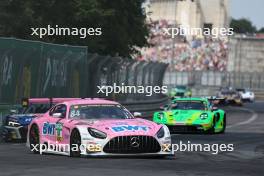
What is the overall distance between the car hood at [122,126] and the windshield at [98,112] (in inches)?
18.0

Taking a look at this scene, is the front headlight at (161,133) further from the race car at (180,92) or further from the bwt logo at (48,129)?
the race car at (180,92)

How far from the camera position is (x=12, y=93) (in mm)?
24922

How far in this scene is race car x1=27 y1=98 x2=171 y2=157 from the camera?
15769 millimetres

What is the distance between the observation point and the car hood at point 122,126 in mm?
15797

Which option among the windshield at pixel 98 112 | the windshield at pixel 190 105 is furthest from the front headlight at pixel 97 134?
the windshield at pixel 190 105

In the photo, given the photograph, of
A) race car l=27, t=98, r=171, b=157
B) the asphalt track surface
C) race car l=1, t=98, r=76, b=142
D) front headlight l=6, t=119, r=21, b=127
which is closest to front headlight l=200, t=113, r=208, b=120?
race car l=1, t=98, r=76, b=142

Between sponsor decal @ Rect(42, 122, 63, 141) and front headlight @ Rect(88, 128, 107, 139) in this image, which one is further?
sponsor decal @ Rect(42, 122, 63, 141)

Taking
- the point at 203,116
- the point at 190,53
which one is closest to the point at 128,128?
the point at 203,116

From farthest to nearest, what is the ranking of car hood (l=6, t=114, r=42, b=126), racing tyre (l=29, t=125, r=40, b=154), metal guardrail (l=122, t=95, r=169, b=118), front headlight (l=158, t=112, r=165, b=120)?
metal guardrail (l=122, t=95, r=169, b=118) < front headlight (l=158, t=112, r=165, b=120) < car hood (l=6, t=114, r=42, b=126) < racing tyre (l=29, t=125, r=40, b=154)

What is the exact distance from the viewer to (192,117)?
84.9 feet

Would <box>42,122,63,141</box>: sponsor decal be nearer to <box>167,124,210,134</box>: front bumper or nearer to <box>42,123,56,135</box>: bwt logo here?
<box>42,123,56,135</box>: bwt logo

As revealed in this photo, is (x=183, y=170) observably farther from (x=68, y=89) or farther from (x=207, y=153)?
(x=68, y=89)

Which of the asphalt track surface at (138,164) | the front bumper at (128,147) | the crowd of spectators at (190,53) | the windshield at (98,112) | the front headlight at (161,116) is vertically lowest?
the asphalt track surface at (138,164)

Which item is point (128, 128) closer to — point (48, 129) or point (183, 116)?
point (48, 129)
